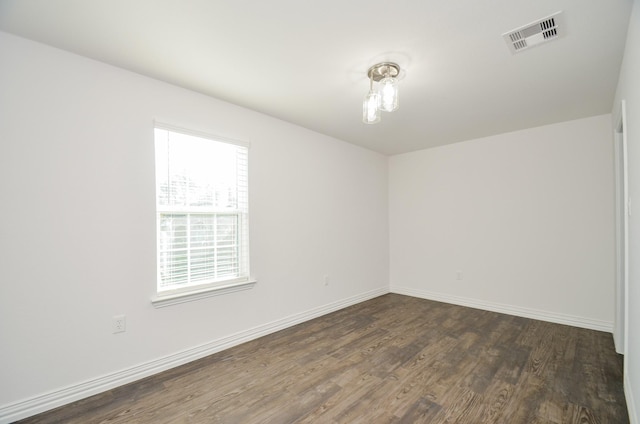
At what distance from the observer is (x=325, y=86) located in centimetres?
254

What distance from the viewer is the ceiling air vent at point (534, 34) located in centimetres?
170

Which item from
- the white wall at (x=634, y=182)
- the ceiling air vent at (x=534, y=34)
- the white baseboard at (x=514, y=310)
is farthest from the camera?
the white baseboard at (x=514, y=310)

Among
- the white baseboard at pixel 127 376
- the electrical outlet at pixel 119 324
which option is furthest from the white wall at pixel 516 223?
the electrical outlet at pixel 119 324

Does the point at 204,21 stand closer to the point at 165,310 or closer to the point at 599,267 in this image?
the point at 165,310

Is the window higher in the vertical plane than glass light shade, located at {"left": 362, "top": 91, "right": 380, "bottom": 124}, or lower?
lower

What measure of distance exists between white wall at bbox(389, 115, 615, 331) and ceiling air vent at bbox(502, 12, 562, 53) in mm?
2219

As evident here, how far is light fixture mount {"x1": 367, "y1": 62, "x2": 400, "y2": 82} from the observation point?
217cm

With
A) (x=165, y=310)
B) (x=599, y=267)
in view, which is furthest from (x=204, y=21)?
(x=599, y=267)

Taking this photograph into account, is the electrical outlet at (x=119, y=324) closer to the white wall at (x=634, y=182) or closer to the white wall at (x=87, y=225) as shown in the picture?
the white wall at (x=87, y=225)

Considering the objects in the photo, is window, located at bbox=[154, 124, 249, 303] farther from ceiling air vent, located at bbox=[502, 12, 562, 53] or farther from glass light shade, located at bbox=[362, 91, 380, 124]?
ceiling air vent, located at bbox=[502, 12, 562, 53]

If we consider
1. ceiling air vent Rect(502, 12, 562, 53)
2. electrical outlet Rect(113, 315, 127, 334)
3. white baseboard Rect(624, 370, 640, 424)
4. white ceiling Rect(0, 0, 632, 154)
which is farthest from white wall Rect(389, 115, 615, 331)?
electrical outlet Rect(113, 315, 127, 334)

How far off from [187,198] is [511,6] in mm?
2696

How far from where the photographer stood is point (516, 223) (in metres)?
3.86

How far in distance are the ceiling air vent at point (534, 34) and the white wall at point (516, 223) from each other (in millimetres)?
2219
